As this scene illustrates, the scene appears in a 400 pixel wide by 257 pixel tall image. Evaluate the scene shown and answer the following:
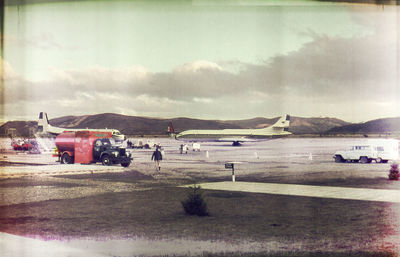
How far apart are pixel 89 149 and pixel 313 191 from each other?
13.9m

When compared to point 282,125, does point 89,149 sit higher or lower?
lower

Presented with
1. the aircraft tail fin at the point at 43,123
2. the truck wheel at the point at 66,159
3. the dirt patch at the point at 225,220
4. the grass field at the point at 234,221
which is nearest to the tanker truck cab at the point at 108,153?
the truck wheel at the point at 66,159

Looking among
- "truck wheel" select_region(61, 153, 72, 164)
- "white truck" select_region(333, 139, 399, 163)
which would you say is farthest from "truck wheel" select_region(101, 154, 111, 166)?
"white truck" select_region(333, 139, 399, 163)

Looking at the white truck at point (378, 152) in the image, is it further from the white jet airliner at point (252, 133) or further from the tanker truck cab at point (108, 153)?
the white jet airliner at point (252, 133)

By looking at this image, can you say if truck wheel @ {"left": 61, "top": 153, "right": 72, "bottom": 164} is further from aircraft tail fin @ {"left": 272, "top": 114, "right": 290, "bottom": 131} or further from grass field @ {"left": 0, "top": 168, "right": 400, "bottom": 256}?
aircraft tail fin @ {"left": 272, "top": 114, "right": 290, "bottom": 131}

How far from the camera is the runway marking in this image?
40.5 feet

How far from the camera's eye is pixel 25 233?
27.1 ft

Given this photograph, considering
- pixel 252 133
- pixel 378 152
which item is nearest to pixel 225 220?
pixel 378 152

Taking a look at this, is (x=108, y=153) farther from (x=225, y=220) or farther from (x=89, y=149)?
(x=225, y=220)

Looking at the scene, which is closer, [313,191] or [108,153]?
[313,191]

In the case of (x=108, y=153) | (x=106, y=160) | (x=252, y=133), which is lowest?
(x=106, y=160)

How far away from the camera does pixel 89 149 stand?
2327 cm

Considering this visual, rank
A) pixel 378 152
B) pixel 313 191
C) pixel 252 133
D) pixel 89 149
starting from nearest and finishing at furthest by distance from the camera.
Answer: pixel 313 191 < pixel 89 149 < pixel 378 152 < pixel 252 133

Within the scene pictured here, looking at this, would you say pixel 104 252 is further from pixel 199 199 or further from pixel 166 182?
pixel 166 182
